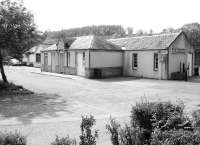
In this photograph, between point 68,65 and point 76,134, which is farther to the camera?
point 68,65

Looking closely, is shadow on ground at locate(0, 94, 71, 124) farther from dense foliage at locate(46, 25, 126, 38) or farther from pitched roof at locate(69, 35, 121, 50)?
dense foliage at locate(46, 25, 126, 38)

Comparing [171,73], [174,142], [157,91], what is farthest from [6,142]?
[171,73]

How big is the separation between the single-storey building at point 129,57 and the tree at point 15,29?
9663 mm

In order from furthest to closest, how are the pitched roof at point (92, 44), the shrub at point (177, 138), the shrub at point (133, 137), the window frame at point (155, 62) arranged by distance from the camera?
1. the pitched roof at point (92, 44)
2. the window frame at point (155, 62)
3. the shrub at point (133, 137)
4. the shrub at point (177, 138)

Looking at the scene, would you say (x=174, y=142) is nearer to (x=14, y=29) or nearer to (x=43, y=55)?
(x=14, y=29)

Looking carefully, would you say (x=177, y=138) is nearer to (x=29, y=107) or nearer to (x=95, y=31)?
(x=29, y=107)

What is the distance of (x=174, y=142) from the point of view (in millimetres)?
4043

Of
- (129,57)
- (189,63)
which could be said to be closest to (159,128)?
(129,57)

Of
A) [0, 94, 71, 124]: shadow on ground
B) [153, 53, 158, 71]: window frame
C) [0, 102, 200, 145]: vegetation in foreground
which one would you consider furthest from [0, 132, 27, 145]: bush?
[153, 53, 158, 71]: window frame

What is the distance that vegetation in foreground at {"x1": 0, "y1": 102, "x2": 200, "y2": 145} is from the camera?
4.18m

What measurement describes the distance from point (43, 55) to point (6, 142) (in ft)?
104

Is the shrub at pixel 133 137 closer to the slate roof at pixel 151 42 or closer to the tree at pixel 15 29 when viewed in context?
the tree at pixel 15 29

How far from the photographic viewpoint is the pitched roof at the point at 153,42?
25234 millimetres

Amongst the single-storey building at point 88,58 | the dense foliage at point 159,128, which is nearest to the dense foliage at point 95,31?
the single-storey building at point 88,58
